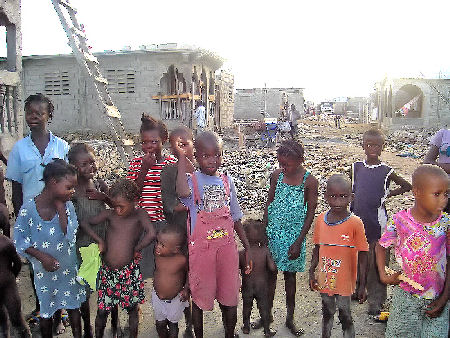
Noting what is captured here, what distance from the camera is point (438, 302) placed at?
77.7 inches

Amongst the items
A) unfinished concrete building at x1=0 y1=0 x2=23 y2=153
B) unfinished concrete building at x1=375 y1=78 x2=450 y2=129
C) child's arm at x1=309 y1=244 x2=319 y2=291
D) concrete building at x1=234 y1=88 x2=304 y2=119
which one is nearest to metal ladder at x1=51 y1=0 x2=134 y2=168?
unfinished concrete building at x1=0 y1=0 x2=23 y2=153

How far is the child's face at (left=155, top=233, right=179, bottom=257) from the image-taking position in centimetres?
248

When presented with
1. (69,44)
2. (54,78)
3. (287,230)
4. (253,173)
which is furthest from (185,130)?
(54,78)

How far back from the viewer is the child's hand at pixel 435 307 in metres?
1.96

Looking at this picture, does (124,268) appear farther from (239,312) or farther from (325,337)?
(325,337)

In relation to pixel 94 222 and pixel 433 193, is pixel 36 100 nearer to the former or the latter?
pixel 94 222

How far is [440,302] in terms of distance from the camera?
6.45 ft

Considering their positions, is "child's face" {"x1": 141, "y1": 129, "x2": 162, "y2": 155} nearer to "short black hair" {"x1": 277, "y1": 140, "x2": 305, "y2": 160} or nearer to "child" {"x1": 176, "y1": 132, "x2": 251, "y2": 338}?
"child" {"x1": 176, "y1": 132, "x2": 251, "y2": 338}

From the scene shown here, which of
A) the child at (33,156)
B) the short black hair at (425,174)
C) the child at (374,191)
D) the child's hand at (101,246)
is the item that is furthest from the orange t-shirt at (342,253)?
the child at (33,156)

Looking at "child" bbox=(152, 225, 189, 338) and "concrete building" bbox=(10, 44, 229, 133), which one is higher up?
"concrete building" bbox=(10, 44, 229, 133)

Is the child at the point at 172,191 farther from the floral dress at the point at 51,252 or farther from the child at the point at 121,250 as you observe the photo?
the floral dress at the point at 51,252

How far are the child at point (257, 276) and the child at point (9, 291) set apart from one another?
161cm

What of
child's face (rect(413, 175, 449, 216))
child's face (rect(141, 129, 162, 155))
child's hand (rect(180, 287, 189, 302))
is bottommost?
child's hand (rect(180, 287, 189, 302))

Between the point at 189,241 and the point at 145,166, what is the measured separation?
2.32 feet
